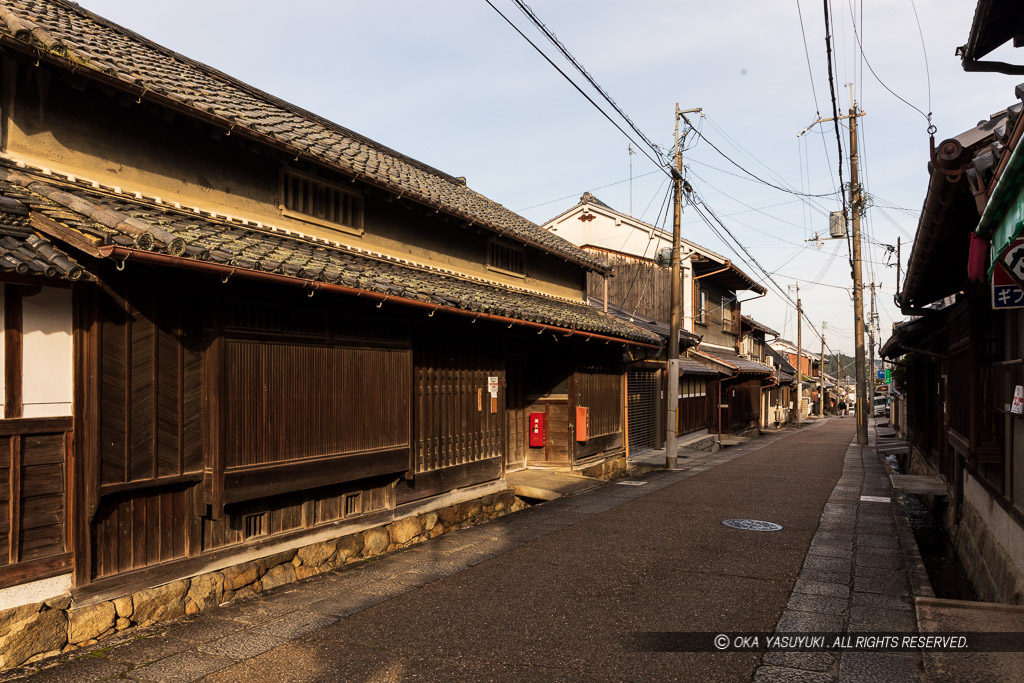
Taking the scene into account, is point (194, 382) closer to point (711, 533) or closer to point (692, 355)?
point (711, 533)

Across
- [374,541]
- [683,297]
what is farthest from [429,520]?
[683,297]

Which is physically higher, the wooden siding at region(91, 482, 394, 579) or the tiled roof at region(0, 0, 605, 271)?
the tiled roof at region(0, 0, 605, 271)

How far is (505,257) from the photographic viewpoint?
15617 millimetres

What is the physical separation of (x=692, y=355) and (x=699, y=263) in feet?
14.4

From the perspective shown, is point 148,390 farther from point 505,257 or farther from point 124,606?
point 505,257

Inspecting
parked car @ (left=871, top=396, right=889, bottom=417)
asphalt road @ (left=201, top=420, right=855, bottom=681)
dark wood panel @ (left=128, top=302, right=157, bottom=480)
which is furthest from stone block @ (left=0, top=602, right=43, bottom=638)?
parked car @ (left=871, top=396, right=889, bottom=417)

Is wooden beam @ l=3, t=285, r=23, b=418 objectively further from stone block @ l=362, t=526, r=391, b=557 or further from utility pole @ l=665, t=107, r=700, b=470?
utility pole @ l=665, t=107, r=700, b=470

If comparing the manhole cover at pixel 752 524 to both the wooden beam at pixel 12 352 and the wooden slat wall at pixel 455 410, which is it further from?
the wooden beam at pixel 12 352

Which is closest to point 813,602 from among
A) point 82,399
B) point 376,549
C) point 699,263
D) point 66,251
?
point 376,549

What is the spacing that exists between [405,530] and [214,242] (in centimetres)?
517

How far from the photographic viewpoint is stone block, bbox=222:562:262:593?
286 inches

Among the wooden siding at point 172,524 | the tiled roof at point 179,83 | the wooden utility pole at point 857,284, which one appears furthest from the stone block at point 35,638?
the wooden utility pole at point 857,284

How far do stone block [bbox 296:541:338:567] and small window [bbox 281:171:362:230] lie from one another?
4.63 metres

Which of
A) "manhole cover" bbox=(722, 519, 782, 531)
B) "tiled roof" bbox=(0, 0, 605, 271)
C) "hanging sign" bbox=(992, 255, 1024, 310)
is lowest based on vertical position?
"manhole cover" bbox=(722, 519, 782, 531)
